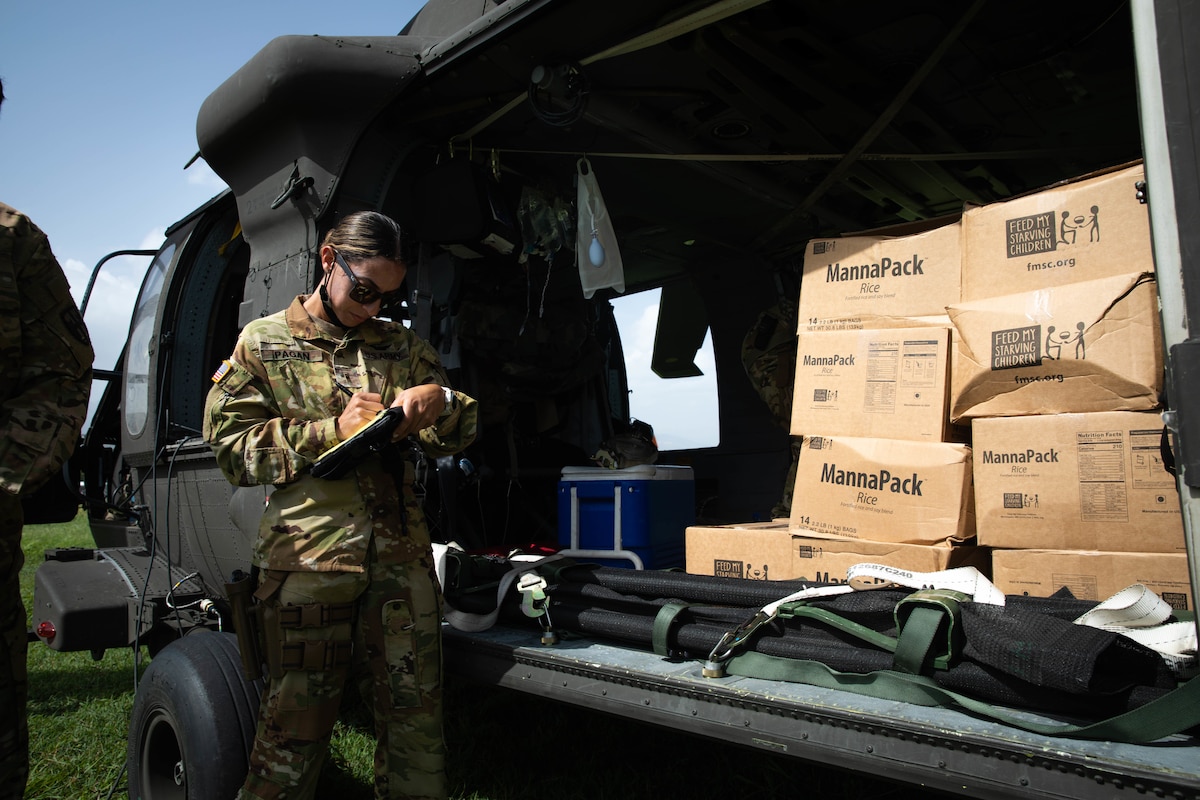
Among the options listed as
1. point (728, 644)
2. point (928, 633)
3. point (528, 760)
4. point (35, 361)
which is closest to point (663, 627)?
point (728, 644)

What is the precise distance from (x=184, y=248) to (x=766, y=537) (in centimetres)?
357

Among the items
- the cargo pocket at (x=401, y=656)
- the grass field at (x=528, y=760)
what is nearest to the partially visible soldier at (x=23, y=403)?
the grass field at (x=528, y=760)

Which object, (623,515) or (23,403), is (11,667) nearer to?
(23,403)

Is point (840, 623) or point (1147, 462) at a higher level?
point (1147, 462)

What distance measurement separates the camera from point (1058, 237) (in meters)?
2.19

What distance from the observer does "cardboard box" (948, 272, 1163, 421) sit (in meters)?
2.00

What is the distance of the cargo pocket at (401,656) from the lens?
2221 millimetres

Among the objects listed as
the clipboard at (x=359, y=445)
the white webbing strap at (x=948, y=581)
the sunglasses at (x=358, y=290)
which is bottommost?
the white webbing strap at (x=948, y=581)

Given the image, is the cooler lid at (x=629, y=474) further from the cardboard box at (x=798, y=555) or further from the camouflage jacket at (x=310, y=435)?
the camouflage jacket at (x=310, y=435)

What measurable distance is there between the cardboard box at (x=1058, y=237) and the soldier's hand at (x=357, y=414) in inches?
69.3

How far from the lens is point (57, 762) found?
3482mm

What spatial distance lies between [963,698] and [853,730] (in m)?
0.23

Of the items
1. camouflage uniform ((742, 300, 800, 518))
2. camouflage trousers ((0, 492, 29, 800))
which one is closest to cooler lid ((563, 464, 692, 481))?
camouflage uniform ((742, 300, 800, 518))

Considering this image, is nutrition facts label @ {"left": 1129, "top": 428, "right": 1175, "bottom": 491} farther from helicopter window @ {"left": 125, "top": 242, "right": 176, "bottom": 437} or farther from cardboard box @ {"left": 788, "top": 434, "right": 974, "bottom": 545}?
helicopter window @ {"left": 125, "top": 242, "right": 176, "bottom": 437}
